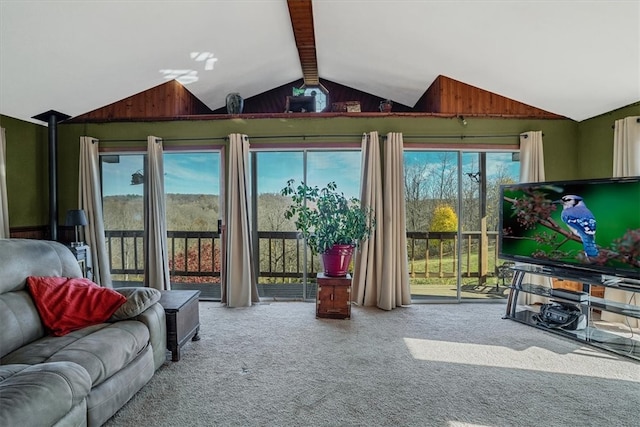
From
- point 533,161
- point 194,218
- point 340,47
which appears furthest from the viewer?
point 194,218

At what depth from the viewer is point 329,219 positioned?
3758 mm

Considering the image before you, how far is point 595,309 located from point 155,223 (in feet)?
16.6

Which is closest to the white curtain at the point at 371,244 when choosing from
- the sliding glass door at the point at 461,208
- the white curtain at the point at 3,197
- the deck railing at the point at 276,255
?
the sliding glass door at the point at 461,208

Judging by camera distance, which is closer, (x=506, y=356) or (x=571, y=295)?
(x=506, y=356)

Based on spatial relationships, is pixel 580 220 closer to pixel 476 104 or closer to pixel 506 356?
pixel 506 356

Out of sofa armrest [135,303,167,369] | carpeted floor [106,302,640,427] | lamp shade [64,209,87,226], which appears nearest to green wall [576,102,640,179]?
carpeted floor [106,302,640,427]

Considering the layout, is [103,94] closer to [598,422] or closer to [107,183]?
[107,183]

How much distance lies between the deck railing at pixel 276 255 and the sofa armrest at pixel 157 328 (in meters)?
2.30

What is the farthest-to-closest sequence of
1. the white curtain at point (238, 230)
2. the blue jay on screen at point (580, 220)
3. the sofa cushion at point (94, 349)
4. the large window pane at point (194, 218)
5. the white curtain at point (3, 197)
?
the large window pane at point (194, 218) → the white curtain at point (238, 230) → the white curtain at point (3, 197) → the blue jay on screen at point (580, 220) → the sofa cushion at point (94, 349)

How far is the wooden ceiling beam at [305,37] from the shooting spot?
311cm

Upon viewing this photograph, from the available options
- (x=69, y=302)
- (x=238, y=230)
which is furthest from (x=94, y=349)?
(x=238, y=230)

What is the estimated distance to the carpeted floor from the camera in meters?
1.97

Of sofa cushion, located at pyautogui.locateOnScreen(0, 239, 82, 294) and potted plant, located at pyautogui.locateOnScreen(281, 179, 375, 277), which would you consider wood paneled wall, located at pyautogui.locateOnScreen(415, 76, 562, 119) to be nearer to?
potted plant, located at pyautogui.locateOnScreen(281, 179, 375, 277)

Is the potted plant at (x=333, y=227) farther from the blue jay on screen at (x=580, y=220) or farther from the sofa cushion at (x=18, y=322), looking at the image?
the sofa cushion at (x=18, y=322)
